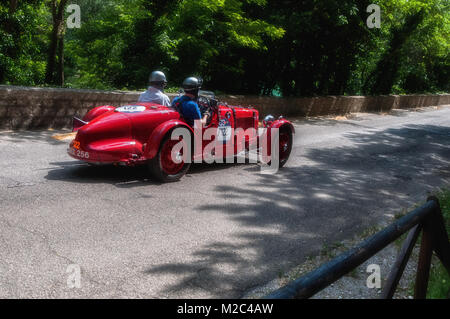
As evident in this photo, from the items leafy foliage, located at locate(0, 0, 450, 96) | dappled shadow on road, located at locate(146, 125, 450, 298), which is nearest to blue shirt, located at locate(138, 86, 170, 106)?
dappled shadow on road, located at locate(146, 125, 450, 298)

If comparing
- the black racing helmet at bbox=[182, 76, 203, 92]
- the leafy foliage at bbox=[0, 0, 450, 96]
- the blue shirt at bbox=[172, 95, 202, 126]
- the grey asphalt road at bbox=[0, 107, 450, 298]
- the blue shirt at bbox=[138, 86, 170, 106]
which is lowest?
the grey asphalt road at bbox=[0, 107, 450, 298]

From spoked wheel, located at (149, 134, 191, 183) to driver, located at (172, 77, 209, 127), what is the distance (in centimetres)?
55

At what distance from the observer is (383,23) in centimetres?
2511

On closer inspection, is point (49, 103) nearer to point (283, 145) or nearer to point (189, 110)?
point (189, 110)

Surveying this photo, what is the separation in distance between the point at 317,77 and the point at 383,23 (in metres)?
5.71

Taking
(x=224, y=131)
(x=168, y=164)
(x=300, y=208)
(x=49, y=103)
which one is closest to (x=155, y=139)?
(x=168, y=164)

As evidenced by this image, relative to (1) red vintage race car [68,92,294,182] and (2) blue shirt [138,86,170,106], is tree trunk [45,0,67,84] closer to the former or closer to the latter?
(2) blue shirt [138,86,170,106]

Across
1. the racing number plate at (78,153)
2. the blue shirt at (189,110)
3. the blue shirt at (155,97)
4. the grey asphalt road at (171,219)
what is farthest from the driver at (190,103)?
the racing number plate at (78,153)

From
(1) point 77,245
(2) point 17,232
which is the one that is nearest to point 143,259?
(1) point 77,245

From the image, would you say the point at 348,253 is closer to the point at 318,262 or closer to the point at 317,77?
the point at 318,262

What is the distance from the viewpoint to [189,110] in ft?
22.7

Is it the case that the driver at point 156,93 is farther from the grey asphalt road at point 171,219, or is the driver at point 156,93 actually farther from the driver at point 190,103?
the grey asphalt road at point 171,219

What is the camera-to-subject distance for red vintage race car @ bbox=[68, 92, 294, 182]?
6023mm

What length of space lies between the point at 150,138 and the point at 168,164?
23.1 inches
